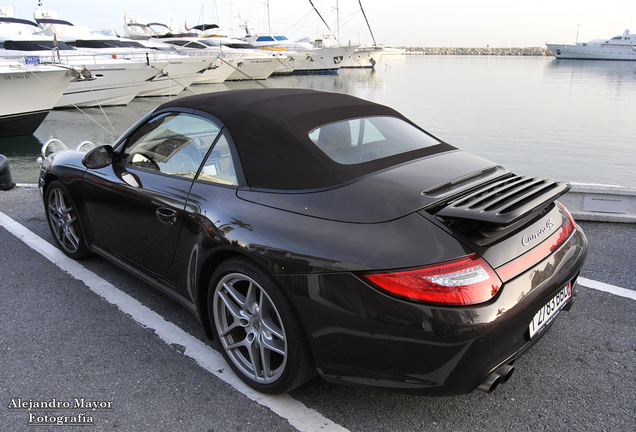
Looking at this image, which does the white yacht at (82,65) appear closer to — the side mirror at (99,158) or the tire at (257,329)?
the side mirror at (99,158)

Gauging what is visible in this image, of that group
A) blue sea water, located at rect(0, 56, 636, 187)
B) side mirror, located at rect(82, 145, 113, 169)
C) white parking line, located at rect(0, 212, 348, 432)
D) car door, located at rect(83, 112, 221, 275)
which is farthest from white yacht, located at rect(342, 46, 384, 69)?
car door, located at rect(83, 112, 221, 275)

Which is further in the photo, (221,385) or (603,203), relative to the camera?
(603,203)

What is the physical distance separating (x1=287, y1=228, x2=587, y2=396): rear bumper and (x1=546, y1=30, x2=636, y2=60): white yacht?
348ft

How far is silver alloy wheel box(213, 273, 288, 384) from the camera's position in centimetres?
220

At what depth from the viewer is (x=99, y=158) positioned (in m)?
3.29

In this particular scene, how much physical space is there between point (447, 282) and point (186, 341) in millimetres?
1763

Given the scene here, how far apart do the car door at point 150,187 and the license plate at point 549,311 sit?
185cm

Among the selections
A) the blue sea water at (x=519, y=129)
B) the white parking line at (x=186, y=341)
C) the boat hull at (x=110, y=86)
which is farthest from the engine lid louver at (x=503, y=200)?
the boat hull at (x=110, y=86)

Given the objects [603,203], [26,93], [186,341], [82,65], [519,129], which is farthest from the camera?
[82,65]

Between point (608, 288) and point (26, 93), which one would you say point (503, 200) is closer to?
point (608, 288)

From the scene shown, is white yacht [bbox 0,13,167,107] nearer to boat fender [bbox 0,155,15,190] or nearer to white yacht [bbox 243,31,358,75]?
boat fender [bbox 0,155,15,190]

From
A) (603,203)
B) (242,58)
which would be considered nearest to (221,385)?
(603,203)

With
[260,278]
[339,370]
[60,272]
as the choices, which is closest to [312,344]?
[339,370]

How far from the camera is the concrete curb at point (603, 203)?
4.55 meters
